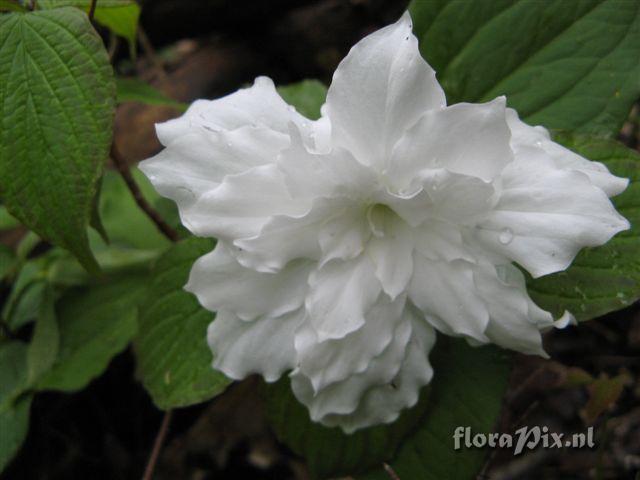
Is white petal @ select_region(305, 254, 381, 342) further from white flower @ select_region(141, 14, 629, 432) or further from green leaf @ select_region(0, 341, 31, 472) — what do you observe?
green leaf @ select_region(0, 341, 31, 472)

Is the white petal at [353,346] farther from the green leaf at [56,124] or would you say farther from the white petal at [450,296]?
the green leaf at [56,124]

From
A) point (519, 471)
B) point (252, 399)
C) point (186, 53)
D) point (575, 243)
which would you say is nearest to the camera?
point (575, 243)

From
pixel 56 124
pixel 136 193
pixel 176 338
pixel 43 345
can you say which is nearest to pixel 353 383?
pixel 176 338

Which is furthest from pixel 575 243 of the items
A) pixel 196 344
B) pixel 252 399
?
pixel 252 399

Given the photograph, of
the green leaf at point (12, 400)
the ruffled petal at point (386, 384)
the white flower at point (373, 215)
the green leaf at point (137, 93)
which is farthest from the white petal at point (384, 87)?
the green leaf at point (12, 400)

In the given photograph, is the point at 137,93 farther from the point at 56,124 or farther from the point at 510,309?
the point at 510,309

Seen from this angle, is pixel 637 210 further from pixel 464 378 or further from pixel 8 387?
pixel 8 387

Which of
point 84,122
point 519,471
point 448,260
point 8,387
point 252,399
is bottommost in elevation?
point 252,399
